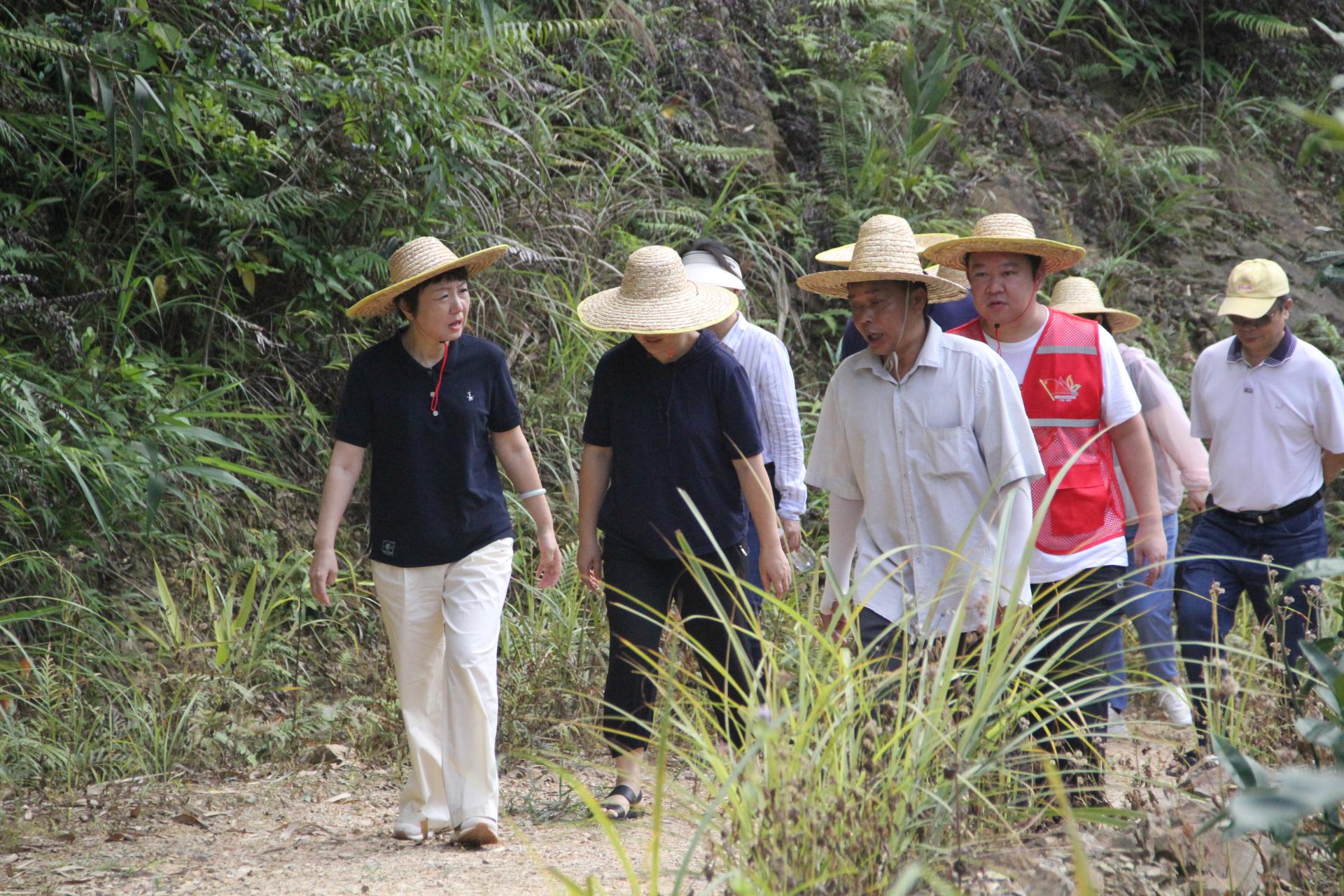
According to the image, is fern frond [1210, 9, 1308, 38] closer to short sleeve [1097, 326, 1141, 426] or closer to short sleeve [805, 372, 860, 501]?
short sleeve [1097, 326, 1141, 426]

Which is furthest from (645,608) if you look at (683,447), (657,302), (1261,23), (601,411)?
(1261,23)

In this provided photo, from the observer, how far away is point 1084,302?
6812 millimetres

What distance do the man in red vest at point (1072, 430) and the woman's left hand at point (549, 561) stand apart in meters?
1.72

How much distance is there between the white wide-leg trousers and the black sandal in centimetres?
40

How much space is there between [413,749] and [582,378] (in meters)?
3.21

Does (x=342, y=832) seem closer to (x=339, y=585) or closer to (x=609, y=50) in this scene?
(x=339, y=585)

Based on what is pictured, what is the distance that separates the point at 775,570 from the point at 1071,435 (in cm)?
114

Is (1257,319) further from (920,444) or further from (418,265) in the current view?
(418,265)

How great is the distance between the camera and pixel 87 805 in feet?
16.2

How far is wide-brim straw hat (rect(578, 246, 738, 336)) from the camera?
465cm

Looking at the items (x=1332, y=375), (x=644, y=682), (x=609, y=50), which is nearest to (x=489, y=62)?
(x=609, y=50)

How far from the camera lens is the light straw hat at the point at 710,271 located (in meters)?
5.74

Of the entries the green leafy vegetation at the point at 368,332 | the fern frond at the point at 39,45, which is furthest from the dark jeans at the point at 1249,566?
the fern frond at the point at 39,45

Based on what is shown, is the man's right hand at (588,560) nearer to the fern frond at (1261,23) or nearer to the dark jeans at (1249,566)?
the dark jeans at (1249,566)
